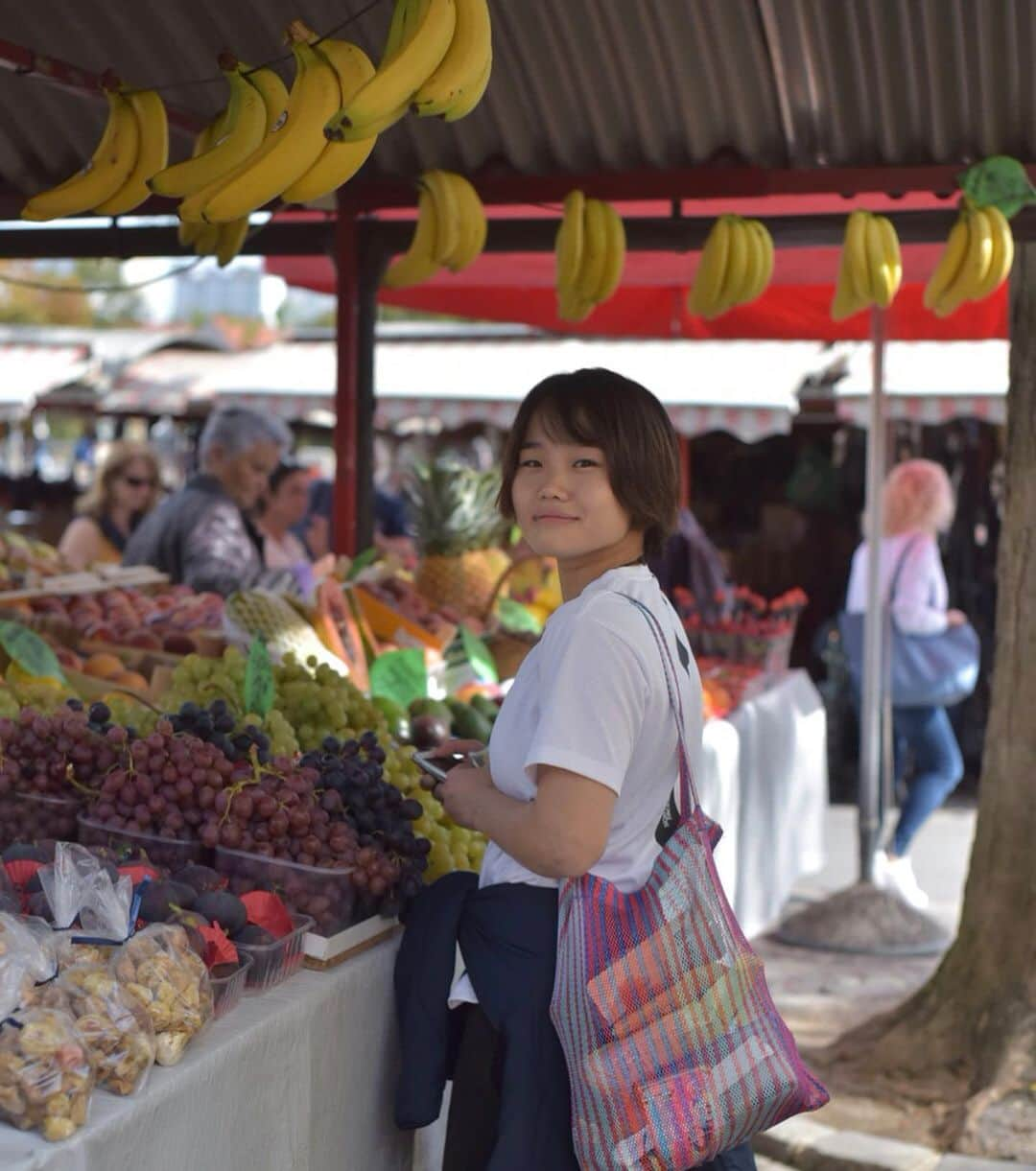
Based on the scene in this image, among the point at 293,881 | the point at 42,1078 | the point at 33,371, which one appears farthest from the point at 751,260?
the point at 33,371

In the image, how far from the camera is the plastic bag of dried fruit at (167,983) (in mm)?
1892

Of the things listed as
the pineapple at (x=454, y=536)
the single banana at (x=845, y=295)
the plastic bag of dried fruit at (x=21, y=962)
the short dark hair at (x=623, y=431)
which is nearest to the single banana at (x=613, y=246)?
the single banana at (x=845, y=295)

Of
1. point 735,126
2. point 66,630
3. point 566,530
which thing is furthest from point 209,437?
point 566,530

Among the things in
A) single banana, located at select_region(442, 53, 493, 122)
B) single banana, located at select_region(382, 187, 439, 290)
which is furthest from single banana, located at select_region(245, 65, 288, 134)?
single banana, located at select_region(382, 187, 439, 290)

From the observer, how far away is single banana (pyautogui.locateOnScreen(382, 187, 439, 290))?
15.3 feet

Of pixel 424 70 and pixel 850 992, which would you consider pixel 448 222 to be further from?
pixel 850 992

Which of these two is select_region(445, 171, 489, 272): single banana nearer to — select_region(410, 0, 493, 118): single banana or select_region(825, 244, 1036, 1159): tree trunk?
select_region(825, 244, 1036, 1159): tree trunk

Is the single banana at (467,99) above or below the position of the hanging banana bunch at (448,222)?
below

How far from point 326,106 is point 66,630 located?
2263 mm

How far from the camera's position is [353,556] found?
567 cm

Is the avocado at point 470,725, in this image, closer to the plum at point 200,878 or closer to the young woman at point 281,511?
the plum at point 200,878

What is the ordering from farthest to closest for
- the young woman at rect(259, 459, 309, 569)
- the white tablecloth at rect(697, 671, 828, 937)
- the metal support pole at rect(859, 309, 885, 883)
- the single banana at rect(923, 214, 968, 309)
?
Result: the metal support pole at rect(859, 309, 885, 883), the young woman at rect(259, 459, 309, 569), the white tablecloth at rect(697, 671, 828, 937), the single banana at rect(923, 214, 968, 309)

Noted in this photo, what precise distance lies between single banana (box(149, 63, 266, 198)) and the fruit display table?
1.42m

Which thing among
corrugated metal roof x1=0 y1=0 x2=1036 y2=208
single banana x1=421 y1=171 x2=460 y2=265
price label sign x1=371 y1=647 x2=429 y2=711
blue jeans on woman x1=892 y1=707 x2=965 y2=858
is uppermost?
corrugated metal roof x1=0 y1=0 x2=1036 y2=208
